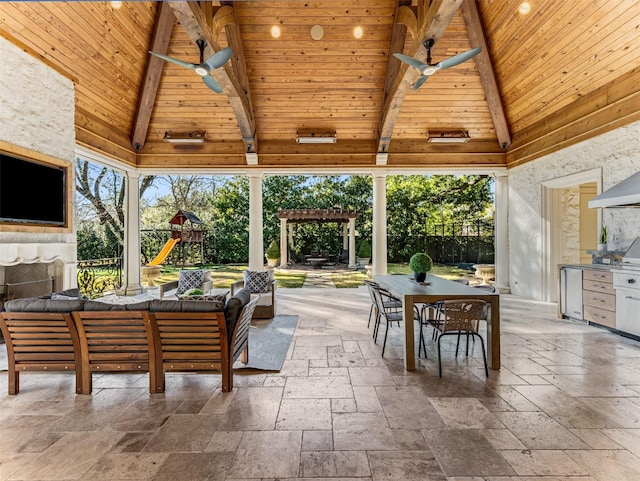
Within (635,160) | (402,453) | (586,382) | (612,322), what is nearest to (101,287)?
(402,453)

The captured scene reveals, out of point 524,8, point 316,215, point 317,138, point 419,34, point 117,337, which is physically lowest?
point 117,337

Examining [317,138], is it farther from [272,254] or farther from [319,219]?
[272,254]

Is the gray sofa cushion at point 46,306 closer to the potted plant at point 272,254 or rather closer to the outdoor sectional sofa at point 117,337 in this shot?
the outdoor sectional sofa at point 117,337

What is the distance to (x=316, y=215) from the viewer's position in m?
13.0

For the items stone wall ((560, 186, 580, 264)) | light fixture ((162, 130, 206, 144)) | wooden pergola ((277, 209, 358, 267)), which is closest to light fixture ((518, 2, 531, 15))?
stone wall ((560, 186, 580, 264))

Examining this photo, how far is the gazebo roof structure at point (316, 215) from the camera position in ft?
42.5

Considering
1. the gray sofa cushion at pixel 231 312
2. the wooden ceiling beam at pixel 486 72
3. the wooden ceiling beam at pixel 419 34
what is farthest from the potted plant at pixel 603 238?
the gray sofa cushion at pixel 231 312

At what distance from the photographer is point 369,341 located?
179 inches

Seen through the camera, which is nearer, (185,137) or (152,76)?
(152,76)

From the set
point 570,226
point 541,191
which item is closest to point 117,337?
point 541,191

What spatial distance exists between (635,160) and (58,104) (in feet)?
27.5

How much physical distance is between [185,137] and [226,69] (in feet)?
9.33

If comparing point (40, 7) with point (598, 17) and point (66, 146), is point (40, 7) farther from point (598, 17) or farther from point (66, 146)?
point (598, 17)

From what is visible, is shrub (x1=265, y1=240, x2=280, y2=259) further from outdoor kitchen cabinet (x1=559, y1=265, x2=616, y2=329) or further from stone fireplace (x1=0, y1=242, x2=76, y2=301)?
outdoor kitchen cabinet (x1=559, y1=265, x2=616, y2=329)
